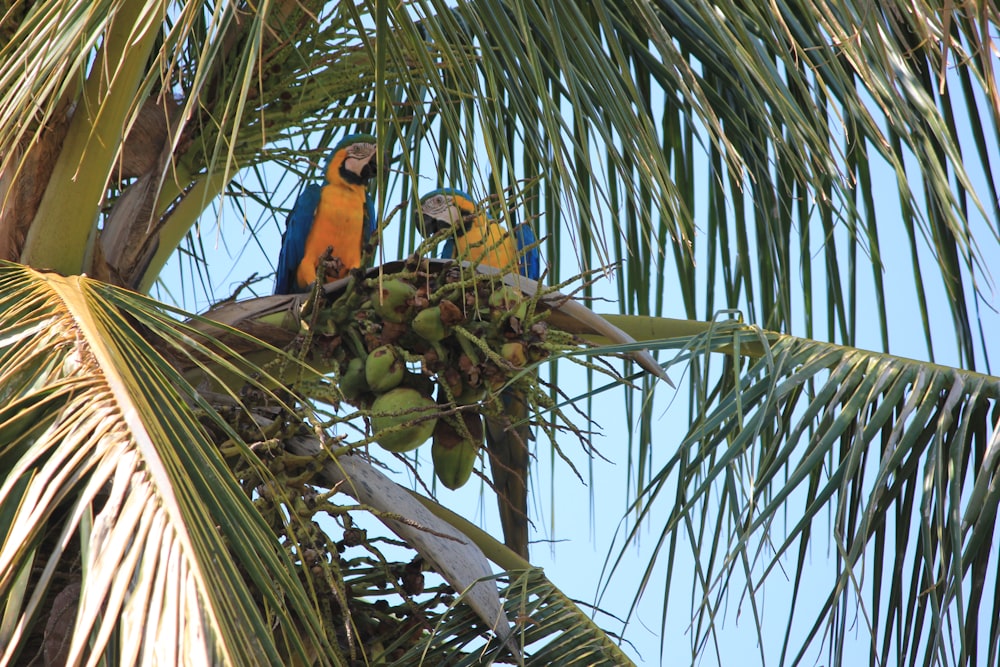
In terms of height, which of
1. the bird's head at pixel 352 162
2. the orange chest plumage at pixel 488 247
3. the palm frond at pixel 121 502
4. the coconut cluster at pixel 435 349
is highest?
the bird's head at pixel 352 162

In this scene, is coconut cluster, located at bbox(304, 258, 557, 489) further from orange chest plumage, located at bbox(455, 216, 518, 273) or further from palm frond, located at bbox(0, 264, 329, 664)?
palm frond, located at bbox(0, 264, 329, 664)

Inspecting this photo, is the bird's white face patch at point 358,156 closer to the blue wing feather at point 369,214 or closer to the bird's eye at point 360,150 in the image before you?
the bird's eye at point 360,150

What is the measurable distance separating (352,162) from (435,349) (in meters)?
1.55

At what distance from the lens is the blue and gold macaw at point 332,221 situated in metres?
2.99

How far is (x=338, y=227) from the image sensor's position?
9.98ft

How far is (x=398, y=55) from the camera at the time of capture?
1.23 metres

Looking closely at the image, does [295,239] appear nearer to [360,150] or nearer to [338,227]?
[338,227]

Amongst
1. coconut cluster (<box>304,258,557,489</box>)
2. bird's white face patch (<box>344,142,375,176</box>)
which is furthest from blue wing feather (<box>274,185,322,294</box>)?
coconut cluster (<box>304,258,557,489</box>)

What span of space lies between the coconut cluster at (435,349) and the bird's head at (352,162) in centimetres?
132

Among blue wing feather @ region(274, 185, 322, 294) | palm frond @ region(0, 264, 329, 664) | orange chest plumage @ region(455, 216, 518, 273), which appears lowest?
palm frond @ region(0, 264, 329, 664)

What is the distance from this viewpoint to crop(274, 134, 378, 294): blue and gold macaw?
2.99 metres

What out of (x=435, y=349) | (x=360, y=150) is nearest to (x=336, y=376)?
(x=435, y=349)

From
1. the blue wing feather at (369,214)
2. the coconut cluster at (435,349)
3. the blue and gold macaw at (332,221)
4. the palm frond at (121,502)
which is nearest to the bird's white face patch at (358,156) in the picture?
the blue and gold macaw at (332,221)

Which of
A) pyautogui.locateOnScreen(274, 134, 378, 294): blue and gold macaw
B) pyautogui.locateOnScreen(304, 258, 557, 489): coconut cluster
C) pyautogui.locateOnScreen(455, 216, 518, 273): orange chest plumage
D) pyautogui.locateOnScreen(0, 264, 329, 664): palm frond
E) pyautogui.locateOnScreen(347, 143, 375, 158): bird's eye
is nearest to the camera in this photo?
pyautogui.locateOnScreen(0, 264, 329, 664): palm frond
